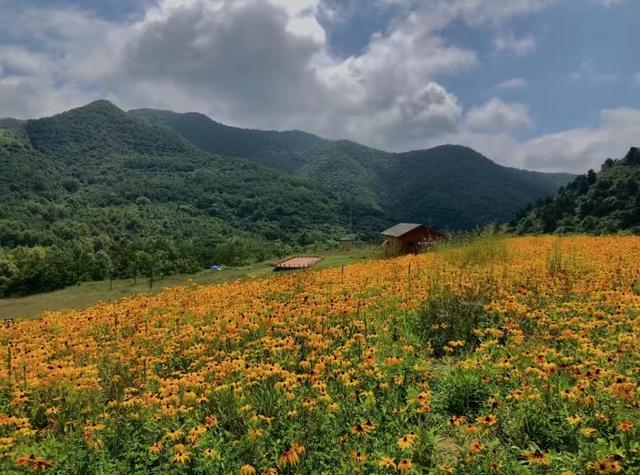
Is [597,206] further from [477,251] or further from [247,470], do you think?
[247,470]

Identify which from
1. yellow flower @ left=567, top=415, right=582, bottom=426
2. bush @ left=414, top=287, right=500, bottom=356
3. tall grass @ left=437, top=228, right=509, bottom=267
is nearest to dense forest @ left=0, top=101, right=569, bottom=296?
tall grass @ left=437, top=228, right=509, bottom=267

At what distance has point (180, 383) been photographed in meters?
5.24

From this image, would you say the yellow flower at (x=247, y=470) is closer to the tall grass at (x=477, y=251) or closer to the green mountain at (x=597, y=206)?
the tall grass at (x=477, y=251)

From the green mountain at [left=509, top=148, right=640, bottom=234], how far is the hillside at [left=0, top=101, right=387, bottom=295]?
31.3 metres

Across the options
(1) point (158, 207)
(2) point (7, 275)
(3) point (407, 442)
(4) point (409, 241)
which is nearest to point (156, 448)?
(3) point (407, 442)

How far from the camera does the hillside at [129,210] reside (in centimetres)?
5241

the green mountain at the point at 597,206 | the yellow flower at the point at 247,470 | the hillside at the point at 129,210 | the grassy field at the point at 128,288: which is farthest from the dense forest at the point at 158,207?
the yellow flower at the point at 247,470

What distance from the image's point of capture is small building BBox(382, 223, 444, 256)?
2464 centimetres

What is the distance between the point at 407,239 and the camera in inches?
1077

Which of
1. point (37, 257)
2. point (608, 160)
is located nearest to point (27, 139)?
point (37, 257)

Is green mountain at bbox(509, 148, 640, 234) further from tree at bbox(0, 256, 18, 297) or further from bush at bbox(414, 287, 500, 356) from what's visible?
tree at bbox(0, 256, 18, 297)

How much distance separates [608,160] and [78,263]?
67.4 meters

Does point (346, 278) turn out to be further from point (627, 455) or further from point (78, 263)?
point (78, 263)

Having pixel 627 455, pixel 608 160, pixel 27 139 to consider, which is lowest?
pixel 627 455
